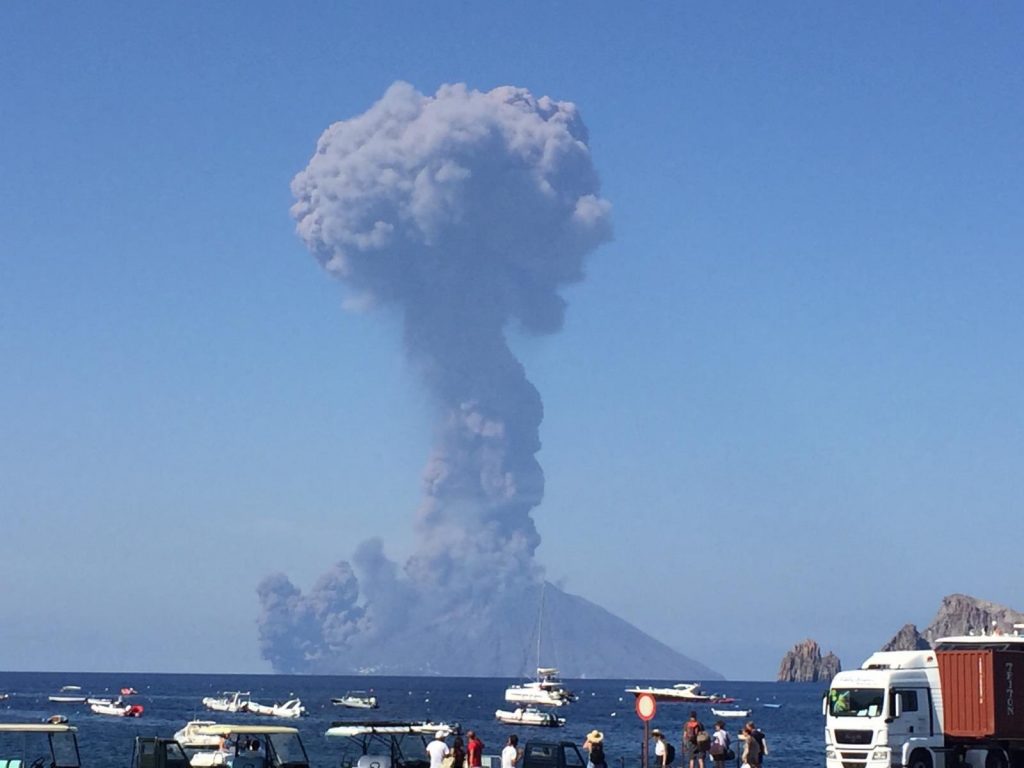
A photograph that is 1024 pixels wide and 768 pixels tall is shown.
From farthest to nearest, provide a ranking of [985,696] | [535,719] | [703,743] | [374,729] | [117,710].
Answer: [117,710]
[535,719]
[703,743]
[374,729]
[985,696]

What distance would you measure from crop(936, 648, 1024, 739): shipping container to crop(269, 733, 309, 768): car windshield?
20.8m

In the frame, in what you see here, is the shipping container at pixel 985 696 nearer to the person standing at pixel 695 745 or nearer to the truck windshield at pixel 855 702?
the truck windshield at pixel 855 702

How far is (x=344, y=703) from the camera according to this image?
18888 cm

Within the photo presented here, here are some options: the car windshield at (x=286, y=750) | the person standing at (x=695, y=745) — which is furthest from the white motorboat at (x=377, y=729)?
the person standing at (x=695, y=745)

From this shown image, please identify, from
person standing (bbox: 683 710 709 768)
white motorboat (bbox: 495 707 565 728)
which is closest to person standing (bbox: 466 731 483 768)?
person standing (bbox: 683 710 709 768)

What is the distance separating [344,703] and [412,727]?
143877 millimetres

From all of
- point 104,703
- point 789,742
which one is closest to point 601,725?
point 789,742

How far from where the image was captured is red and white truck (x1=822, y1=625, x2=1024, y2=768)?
148 ft

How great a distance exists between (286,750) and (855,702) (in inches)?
727

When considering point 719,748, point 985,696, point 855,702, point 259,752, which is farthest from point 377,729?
point 985,696

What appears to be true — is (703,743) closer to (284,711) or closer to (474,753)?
(474,753)

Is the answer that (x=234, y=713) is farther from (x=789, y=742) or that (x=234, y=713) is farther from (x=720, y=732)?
(x=720, y=732)

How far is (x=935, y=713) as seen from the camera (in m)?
46.0

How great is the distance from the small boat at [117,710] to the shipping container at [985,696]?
5087 inches
